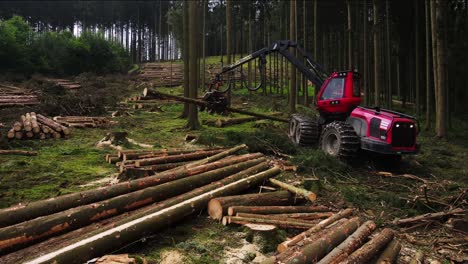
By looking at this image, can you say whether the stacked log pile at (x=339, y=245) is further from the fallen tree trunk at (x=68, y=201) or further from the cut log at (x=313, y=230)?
the fallen tree trunk at (x=68, y=201)

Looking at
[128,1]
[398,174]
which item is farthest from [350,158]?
[128,1]

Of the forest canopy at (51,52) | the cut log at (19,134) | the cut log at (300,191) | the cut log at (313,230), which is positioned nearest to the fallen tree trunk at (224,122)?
A: the cut log at (19,134)

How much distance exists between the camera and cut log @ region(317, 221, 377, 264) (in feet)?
14.4

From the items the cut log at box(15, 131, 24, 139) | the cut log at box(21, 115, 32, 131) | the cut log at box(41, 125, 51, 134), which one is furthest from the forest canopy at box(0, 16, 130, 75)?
the cut log at box(15, 131, 24, 139)

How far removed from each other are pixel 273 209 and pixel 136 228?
7.76ft

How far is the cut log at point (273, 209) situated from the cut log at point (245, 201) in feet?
0.54

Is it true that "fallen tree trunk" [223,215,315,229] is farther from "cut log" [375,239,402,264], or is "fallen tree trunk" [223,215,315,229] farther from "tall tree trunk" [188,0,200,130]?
"tall tree trunk" [188,0,200,130]

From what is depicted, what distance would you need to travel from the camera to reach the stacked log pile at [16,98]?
18.9m

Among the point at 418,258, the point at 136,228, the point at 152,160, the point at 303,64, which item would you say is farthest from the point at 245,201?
the point at 303,64

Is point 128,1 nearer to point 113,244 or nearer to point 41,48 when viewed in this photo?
point 41,48

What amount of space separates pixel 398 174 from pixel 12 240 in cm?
904

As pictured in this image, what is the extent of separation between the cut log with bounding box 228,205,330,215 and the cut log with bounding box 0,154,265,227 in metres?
1.58

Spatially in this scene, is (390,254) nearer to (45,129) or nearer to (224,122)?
(45,129)

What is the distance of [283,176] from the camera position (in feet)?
27.9
